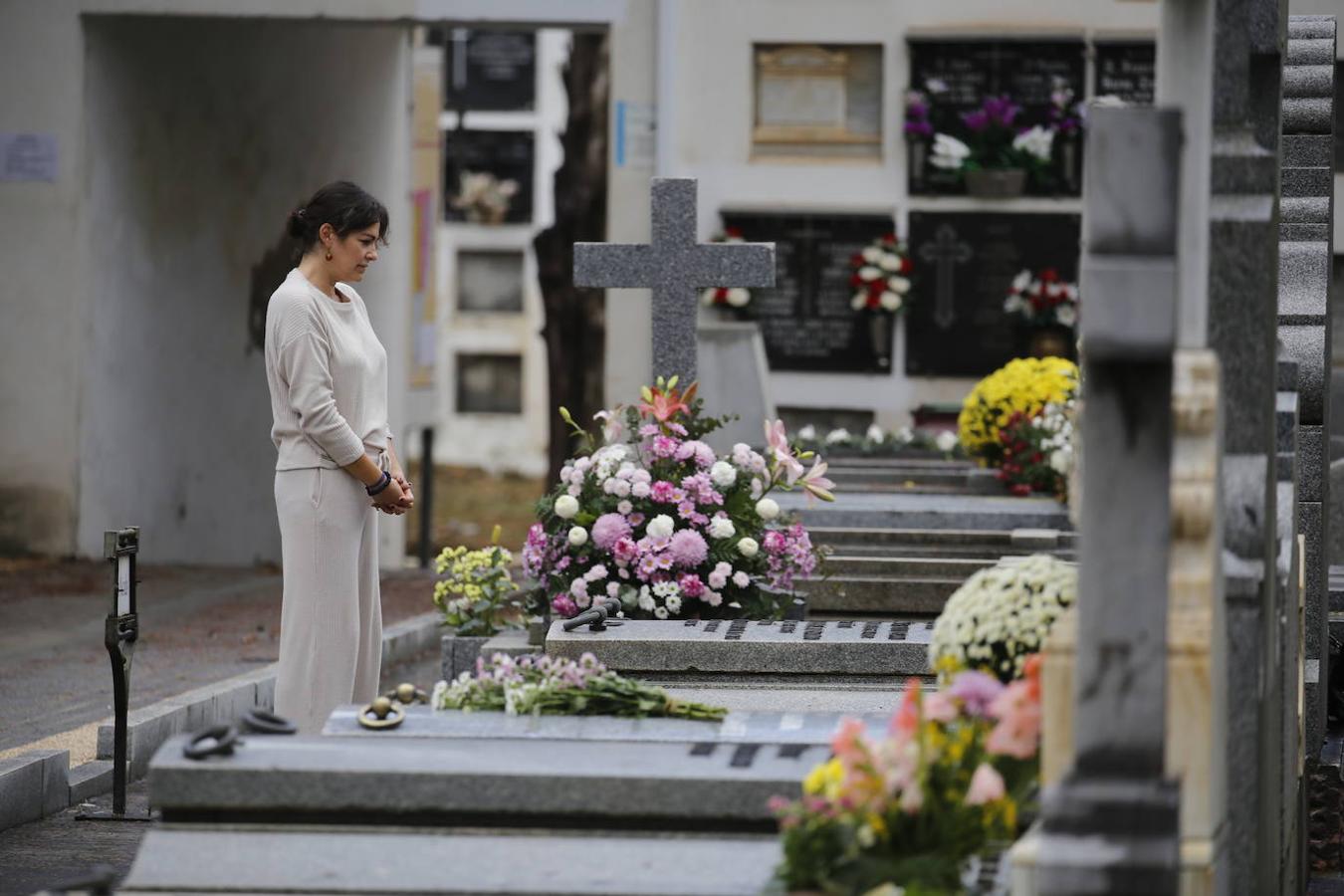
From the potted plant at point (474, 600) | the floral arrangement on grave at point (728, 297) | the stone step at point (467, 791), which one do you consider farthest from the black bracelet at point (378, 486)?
the floral arrangement on grave at point (728, 297)

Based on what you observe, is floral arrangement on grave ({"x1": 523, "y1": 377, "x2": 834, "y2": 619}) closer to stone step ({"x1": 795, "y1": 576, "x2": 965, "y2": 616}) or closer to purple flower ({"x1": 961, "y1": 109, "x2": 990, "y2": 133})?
stone step ({"x1": 795, "y1": 576, "x2": 965, "y2": 616})

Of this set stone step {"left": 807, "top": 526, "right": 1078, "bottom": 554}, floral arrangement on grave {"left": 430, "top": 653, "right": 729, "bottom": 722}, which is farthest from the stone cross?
floral arrangement on grave {"left": 430, "top": 653, "right": 729, "bottom": 722}

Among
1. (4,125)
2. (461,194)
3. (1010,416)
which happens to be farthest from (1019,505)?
(461,194)

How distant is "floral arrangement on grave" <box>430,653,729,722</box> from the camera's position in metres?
5.13

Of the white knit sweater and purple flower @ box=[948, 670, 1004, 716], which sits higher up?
the white knit sweater

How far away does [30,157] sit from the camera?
14.6 meters

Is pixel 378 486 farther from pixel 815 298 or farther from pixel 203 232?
pixel 203 232

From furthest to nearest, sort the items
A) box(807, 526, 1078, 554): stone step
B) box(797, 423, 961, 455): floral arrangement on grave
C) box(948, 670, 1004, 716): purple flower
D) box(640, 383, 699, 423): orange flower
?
box(797, 423, 961, 455): floral arrangement on grave
box(807, 526, 1078, 554): stone step
box(640, 383, 699, 423): orange flower
box(948, 670, 1004, 716): purple flower

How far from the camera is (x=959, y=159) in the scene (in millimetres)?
14930

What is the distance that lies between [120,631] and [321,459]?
1280 mm

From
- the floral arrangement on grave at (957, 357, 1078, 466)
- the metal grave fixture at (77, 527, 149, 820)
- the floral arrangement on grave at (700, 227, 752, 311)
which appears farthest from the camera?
the floral arrangement on grave at (700, 227, 752, 311)

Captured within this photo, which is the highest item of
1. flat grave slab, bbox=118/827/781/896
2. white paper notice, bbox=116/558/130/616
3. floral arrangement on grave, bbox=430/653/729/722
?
white paper notice, bbox=116/558/130/616

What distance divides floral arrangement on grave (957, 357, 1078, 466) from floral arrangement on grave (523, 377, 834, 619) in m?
A: 4.11

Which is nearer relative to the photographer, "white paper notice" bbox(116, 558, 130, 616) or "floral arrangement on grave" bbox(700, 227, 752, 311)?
"white paper notice" bbox(116, 558, 130, 616)
